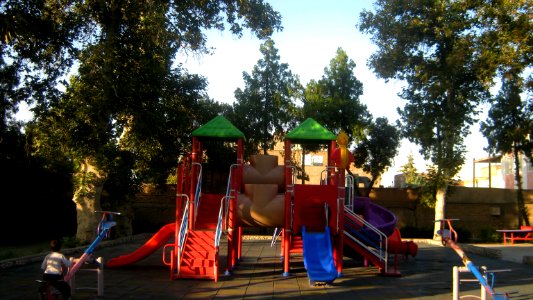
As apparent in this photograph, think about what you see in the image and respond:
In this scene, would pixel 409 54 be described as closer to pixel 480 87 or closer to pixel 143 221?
pixel 480 87

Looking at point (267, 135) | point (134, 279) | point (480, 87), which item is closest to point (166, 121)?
point (267, 135)

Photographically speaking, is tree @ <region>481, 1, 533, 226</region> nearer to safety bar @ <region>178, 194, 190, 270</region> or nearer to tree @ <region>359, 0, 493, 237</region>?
tree @ <region>359, 0, 493, 237</region>

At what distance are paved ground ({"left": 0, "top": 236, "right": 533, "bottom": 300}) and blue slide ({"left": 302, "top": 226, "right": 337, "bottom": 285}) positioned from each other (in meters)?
0.28

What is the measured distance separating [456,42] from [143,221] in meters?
16.8

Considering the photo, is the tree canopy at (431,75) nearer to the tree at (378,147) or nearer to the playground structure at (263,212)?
the tree at (378,147)

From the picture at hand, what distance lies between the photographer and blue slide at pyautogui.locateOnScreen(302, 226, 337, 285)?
994cm

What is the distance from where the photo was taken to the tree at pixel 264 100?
22922mm

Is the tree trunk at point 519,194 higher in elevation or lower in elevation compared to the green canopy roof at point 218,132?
lower

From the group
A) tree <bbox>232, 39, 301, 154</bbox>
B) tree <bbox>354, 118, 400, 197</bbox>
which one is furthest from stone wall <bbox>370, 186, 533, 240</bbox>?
tree <bbox>232, 39, 301, 154</bbox>

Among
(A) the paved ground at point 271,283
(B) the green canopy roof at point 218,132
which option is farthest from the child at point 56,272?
(B) the green canopy roof at point 218,132

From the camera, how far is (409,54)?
22.0 meters

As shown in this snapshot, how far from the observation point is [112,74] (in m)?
15.6

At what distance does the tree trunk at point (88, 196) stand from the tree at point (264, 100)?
7612 millimetres

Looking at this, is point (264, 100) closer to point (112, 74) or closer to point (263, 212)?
point (112, 74)
